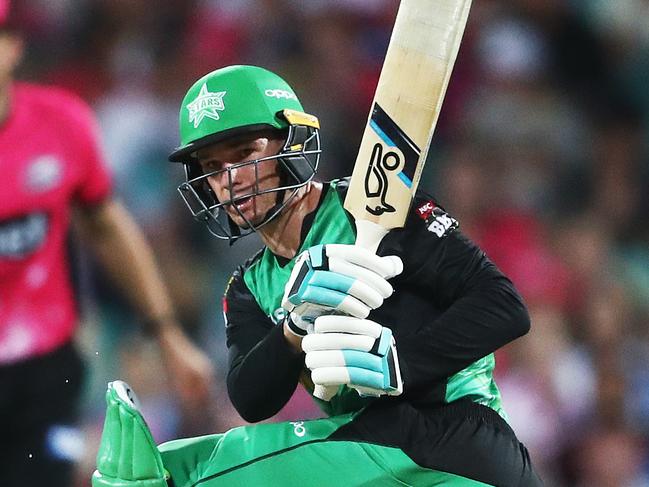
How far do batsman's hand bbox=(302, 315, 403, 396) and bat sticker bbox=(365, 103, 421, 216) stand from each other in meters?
0.32

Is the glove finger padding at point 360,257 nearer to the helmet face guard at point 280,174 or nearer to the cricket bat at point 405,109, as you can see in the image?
the cricket bat at point 405,109

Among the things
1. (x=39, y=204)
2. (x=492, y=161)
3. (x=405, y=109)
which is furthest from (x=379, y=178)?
(x=492, y=161)

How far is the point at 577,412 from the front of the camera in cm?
491

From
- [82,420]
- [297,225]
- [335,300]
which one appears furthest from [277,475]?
[82,420]

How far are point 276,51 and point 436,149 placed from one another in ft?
2.88

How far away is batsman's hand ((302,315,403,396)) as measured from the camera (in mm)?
2115

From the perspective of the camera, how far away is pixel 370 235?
7.75 feet

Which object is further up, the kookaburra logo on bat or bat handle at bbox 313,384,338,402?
the kookaburra logo on bat

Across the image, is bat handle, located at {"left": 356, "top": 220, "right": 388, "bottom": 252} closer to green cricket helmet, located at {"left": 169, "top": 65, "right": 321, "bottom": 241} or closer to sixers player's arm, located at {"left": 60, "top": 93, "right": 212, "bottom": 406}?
green cricket helmet, located at {"left": 169, "top": 65, "right": 321, "bottom": 241}

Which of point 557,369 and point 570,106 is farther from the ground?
point 570,106

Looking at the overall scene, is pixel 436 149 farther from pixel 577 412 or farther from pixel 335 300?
pixel 335 300

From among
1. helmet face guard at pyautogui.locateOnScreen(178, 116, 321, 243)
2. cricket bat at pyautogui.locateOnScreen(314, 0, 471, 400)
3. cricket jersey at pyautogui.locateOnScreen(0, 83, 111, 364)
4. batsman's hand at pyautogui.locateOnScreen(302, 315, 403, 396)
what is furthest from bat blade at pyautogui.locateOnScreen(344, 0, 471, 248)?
cricket jersey at pyautogui.locateOnScreen(0, 83, 111, 364)

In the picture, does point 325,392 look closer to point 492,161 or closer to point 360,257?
point 360,257

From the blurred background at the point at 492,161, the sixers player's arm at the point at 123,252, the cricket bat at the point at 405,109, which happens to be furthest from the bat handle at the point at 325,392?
the blurred background at the point at 492,161
